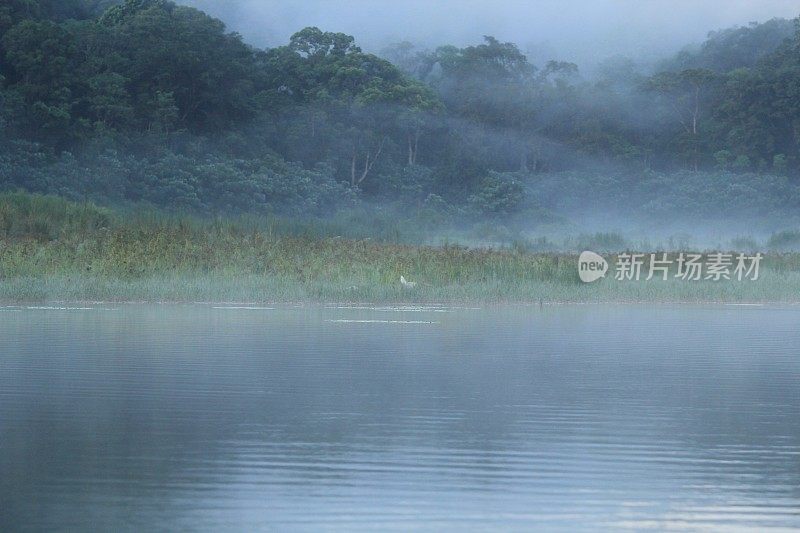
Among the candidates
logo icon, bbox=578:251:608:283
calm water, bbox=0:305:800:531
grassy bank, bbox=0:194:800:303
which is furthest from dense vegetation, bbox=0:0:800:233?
calm water, bbox=0:305:800:531

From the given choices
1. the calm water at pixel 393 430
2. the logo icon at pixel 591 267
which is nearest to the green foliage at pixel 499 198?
the logo icon at pixel 591 267

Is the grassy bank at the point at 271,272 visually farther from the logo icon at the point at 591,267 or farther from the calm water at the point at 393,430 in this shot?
the calm water at the point at 393,430

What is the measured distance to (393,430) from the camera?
7746 mm

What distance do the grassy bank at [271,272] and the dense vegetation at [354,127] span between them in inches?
538

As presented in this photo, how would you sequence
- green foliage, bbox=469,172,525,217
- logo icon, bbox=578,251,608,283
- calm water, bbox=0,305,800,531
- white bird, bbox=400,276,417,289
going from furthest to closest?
green foliage, bbox=469,172,525,217
logo icon, bbox=578,251,608,283
white bird, bbox=400,276,417,289
calm water, bbox=0,305,800,531

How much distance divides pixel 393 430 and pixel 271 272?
12844mm

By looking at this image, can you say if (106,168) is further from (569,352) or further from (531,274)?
(569,352)

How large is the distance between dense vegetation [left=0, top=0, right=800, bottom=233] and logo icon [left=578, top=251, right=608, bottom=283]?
1674 centimetres

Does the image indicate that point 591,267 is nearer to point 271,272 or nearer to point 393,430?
point 271,272

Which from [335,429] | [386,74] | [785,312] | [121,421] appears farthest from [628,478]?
[386,74]

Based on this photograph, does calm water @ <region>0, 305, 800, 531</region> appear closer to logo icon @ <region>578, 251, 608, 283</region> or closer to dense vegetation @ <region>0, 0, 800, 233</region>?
logo icon @ <region>578, 251, 608, 283</region>

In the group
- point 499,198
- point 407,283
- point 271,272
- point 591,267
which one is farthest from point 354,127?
point 407,283

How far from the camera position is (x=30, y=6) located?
140 feet

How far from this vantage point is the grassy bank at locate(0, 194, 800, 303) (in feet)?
61.0
